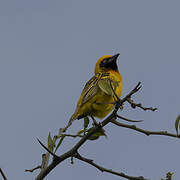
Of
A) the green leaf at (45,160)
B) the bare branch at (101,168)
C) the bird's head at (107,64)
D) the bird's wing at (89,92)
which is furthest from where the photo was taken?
the bird's head at (107,64)

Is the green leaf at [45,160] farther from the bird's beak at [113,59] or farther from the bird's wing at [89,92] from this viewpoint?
the bird's beak at [113,59]

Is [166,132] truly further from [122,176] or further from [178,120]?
[122,176]

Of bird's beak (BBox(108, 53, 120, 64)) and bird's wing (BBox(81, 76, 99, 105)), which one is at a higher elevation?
bird's beak (BBox(108, 53, 120, 64))

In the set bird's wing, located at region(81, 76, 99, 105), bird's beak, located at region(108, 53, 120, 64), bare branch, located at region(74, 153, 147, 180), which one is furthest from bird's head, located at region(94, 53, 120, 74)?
bare branch, located at region(74, 153, 147, 180)

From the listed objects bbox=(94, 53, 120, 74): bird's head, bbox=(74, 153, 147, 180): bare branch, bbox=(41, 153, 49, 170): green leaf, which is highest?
bbox=(94, 53, 120, 74): bird's head

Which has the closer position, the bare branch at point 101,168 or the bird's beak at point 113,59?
the bare branch at point 101,168

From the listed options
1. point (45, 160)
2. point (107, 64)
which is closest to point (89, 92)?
point (107, 64)

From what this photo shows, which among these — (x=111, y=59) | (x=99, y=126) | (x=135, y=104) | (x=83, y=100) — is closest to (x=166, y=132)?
(x=135, y=104)

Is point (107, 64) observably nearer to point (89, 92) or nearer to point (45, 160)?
point (89, 92)

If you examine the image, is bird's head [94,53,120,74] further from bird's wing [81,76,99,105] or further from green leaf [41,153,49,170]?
green leaf [41,153,49,170]

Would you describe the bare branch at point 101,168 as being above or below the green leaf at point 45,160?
below

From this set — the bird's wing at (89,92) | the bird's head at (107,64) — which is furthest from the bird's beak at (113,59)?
the bird's wing at (89,92)

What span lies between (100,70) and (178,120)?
14.5ft

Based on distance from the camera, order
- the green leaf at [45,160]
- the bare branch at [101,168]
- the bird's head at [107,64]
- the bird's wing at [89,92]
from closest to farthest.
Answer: the bare branch at [101,168] → the green leaf at [45,160] → the bird's wing at [89,92] → the bird's head at [107,64]
